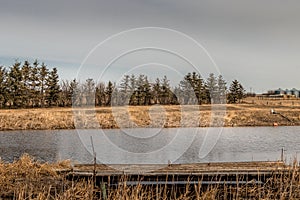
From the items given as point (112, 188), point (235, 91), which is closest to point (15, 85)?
point (235, 91)

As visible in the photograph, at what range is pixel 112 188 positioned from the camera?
26.6ft

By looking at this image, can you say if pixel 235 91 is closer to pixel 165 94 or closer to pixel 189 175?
pixel 165 94

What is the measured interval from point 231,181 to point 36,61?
47762mm

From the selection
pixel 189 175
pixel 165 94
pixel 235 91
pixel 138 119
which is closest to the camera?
pixel 189 175

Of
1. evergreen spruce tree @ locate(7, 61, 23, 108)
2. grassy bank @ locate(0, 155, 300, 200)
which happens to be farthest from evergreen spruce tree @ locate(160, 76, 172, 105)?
evergreen spruce tree @ locate(7, 61, 23, 108)

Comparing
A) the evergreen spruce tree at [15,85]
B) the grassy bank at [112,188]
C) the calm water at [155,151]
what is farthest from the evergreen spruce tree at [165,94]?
the evergreen spruce tree at [15,85]

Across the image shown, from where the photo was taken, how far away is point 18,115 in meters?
39.9

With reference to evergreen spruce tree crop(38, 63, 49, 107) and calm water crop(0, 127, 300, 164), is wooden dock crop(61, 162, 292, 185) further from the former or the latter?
evergreen spruce tree crop(38, 63, 49, 107)

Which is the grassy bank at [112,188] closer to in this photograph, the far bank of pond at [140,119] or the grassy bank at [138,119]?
the far bank of pond at [140,119]

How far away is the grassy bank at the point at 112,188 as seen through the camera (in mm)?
6280

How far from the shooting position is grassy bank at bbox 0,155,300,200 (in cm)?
628

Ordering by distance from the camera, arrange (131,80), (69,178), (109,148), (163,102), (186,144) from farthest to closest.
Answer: (186,144), (109,148), (163,102), (131,80), (69,178)

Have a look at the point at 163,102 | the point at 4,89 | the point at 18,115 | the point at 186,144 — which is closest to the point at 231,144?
the point at 186,144

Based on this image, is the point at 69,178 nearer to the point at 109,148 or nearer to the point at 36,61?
the point at 109,148
